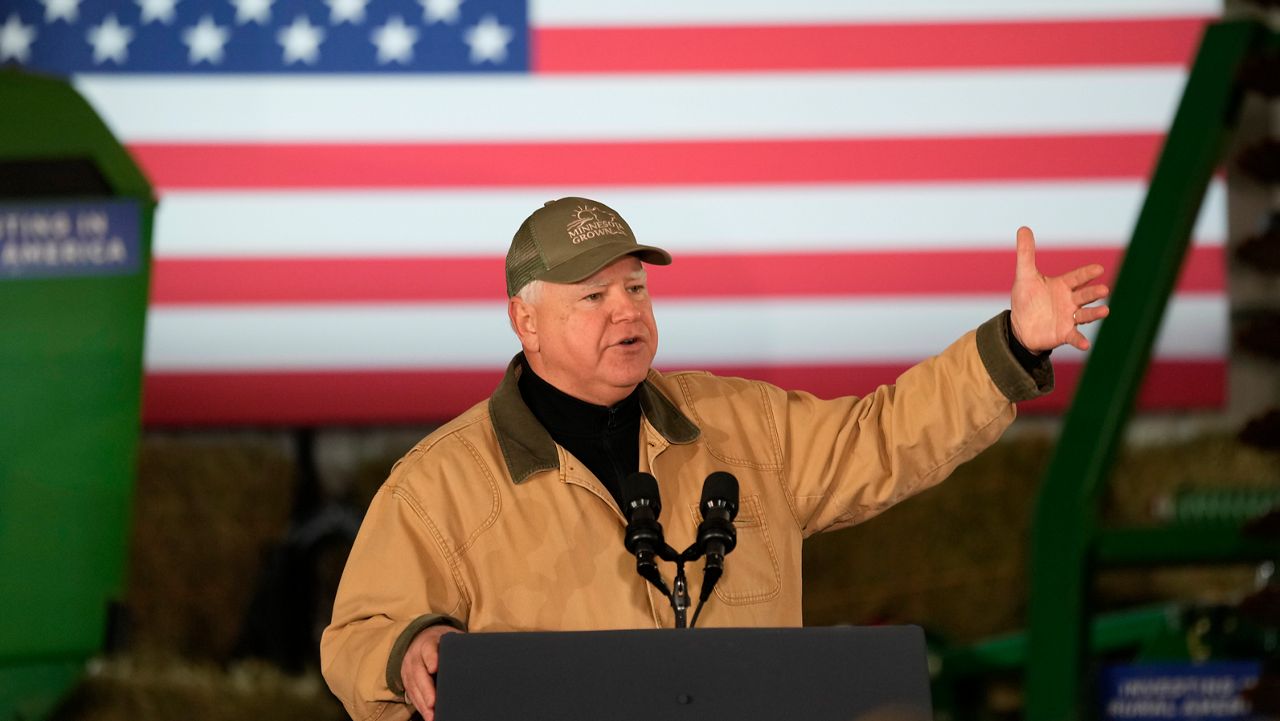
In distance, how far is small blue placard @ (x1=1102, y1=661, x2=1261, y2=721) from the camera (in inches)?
122

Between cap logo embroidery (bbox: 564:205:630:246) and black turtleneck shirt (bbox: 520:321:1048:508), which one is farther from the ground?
cap logo embroidery (bbox: 564:205:630:246)

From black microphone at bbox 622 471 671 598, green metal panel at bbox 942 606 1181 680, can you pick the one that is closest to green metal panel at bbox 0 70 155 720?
black microphone at bbox 622 471 671 598

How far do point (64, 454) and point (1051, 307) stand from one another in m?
2.17

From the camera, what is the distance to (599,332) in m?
2.35

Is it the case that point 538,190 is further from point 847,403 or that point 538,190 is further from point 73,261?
point 847,403

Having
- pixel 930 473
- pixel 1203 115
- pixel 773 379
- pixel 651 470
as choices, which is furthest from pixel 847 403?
pixel 773 379

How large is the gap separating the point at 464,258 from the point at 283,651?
3.86 ft

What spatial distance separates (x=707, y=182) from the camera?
15.2ft

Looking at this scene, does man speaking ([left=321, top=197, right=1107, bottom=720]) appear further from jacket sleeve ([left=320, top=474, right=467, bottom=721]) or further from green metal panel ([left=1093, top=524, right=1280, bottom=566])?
green metal panel ([left=1093, top=524, right=1280, bottom=566])

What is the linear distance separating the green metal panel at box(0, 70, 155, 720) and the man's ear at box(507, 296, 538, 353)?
1372 mm

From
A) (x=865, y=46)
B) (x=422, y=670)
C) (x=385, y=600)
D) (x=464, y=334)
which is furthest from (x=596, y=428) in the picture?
(x=865, y=46)

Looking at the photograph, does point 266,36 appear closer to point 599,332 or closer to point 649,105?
point 649,105

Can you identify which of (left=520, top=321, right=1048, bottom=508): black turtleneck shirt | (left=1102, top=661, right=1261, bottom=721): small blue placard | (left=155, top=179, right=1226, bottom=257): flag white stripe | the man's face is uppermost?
(left=155, top=179, right=1226, bottom=257): flag white stripe

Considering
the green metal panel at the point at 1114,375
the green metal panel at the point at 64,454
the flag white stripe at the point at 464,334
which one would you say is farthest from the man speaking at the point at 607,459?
the flag white stripe at the point at 464,334
